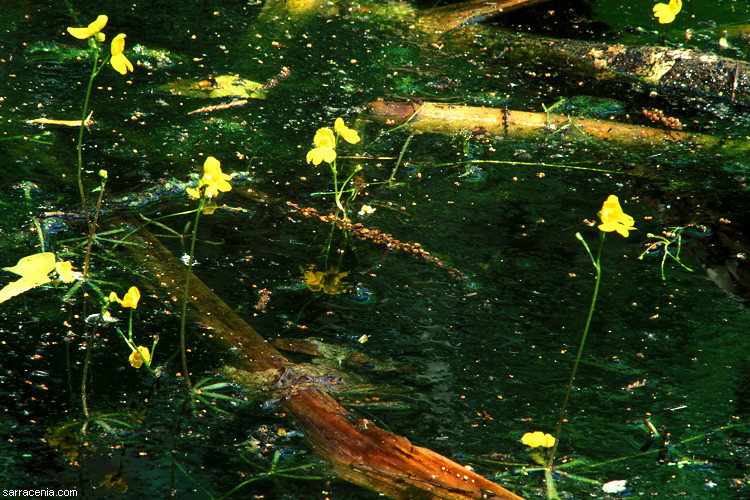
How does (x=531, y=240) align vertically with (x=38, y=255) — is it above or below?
below

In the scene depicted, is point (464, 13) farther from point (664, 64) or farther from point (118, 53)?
point (118, 53)

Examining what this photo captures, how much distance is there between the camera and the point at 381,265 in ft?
6.48

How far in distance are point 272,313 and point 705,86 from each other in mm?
2383

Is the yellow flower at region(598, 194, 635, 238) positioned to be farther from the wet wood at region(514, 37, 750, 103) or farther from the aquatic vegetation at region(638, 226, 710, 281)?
the wet wood at region(514, 37, 750, 103)

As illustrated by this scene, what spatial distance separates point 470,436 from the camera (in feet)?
4.77

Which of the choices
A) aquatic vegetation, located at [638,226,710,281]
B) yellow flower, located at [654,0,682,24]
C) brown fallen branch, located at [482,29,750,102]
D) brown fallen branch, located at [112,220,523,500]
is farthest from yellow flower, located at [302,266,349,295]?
yellow flower, located at [654,0,682,24]

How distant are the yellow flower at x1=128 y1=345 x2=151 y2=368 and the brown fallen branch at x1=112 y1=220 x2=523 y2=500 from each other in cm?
18

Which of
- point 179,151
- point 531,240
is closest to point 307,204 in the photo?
point 179,151

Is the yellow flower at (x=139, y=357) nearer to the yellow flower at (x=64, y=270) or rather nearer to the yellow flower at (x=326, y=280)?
the yellow flower at (x=64, y=270)

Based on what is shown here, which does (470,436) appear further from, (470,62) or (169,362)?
(470,62)

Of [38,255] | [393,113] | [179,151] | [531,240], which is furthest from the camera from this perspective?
[393,113]

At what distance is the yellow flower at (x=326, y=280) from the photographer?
1.86 metres

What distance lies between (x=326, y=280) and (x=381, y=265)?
0.17 metres

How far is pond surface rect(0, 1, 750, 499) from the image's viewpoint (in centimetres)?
138
